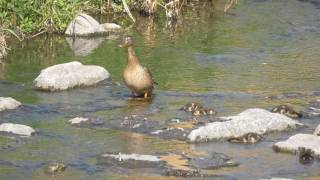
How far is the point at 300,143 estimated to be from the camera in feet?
34.3

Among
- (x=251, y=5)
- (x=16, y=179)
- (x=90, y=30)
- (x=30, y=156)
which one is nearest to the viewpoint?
(x=16, y=179)

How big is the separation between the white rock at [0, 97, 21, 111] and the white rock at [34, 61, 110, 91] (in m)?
1.13

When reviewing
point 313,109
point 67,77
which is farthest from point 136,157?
point 67,77

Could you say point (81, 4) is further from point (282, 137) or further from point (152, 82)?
point (282, 137)

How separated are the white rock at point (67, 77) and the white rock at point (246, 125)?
305cm

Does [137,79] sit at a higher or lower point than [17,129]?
higher

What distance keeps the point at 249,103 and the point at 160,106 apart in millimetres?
1270

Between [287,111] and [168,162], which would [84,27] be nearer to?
[287,111]

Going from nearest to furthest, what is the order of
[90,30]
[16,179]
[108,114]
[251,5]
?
1. [16,179]
2. [108,114]
3. [90,30]
4. [251,5]

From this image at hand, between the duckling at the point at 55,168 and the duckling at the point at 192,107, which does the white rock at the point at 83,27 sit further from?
the duckling at the point at 55,168

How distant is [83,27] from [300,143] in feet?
29.7

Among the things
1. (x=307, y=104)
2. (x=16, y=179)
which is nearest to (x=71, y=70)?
(x=307, y=104)

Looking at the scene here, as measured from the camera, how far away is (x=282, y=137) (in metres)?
11.3

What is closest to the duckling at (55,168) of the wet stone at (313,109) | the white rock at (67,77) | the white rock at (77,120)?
the white rock at (77,120)
